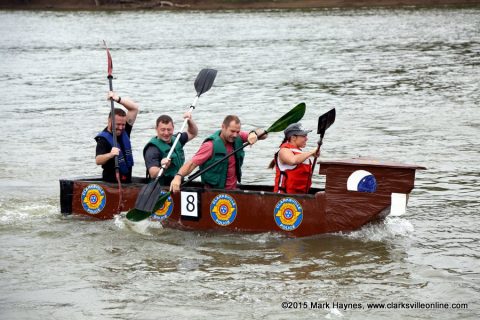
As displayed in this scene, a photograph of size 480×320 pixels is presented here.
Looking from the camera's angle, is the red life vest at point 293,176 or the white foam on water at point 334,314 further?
the red life vest at point 293,176

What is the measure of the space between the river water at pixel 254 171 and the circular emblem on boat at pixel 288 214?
0.23 meters

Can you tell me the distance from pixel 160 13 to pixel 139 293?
5214cm

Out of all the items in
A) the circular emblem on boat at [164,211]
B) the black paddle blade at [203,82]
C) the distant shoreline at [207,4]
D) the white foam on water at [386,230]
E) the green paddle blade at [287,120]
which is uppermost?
the distant shoreline at [207,4]

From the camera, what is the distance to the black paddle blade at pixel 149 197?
10.7 m

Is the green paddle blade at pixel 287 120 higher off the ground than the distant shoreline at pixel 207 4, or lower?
lower

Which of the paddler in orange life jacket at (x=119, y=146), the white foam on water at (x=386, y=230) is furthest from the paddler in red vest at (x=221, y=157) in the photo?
the white foam on water at (x=386, y=230)

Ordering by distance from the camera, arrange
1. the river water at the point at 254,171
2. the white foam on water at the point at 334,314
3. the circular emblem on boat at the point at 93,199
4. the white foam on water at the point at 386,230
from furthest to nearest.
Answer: the circular emblem on boat at the point at 93,199 < the white foam on water at the point at 386,230 < the river water at the point at 254,171 < the white foam on water at the point at 334,314

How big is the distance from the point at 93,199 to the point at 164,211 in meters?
1.00

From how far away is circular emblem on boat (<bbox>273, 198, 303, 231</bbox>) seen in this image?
10.4m

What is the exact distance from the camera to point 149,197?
1070cm

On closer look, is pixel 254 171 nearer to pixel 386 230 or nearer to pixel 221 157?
pixel 221 157

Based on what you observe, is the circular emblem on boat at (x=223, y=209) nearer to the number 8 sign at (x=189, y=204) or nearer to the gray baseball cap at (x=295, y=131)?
the number 8 sign at (x=189, y=204)

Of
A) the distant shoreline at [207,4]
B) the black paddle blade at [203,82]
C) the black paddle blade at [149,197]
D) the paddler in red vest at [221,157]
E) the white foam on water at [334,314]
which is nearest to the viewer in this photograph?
the white foam on water at [334,314]

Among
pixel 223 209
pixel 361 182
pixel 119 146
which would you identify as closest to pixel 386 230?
pixel 361 182
